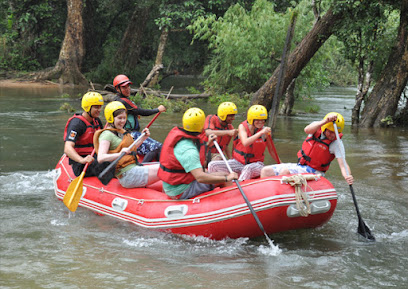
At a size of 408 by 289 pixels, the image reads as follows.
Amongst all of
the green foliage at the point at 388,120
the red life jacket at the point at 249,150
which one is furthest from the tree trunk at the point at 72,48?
the red life jacket at the point at 249,150

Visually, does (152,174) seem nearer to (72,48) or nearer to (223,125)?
(223,125)

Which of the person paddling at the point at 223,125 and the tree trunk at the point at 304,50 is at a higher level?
the tree trunk at the point at 304,50

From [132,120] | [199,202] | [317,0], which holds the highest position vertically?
[317,0]

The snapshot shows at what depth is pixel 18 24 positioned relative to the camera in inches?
935

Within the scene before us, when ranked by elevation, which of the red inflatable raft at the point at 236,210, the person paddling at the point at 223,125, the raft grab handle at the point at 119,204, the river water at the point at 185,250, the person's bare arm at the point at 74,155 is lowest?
the river water at the point at 185,250

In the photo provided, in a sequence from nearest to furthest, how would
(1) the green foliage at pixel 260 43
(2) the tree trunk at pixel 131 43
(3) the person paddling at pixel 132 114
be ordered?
(3) the person paddling at pixel 132 114 < (1) the green foliage at pixel 260 43 < (2) the tree trunk at pixel 131 43

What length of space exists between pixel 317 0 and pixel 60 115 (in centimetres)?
723

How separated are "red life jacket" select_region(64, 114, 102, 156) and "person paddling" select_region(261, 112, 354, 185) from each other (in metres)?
2.07

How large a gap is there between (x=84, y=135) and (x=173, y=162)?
59.9 inches

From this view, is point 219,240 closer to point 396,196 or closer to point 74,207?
point 74,207

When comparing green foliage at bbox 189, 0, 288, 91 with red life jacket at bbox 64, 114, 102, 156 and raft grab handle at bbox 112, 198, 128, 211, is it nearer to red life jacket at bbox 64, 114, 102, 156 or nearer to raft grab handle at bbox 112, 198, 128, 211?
red life jacket at bbox 64, 114, 102, 156

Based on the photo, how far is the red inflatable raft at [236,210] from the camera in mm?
5047

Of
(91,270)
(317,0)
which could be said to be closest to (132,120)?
(91,270)

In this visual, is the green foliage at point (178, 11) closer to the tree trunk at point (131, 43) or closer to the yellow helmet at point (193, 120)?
the tree trunk at point (131, 43)
